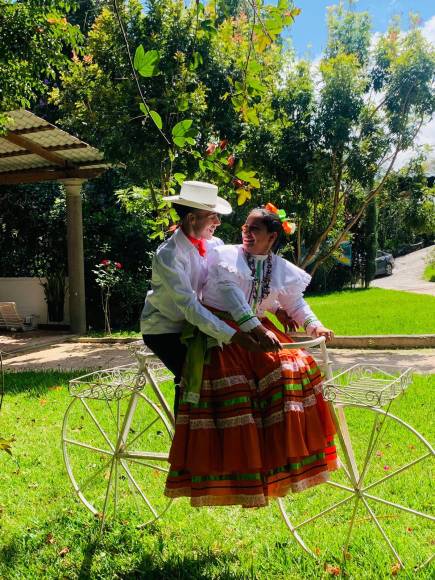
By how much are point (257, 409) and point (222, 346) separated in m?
0.31

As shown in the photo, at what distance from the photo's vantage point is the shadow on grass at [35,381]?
676 cm

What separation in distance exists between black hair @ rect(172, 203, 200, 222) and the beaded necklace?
0.32m

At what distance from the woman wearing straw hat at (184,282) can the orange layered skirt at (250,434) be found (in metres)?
0.16

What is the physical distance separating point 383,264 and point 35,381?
67.6ft

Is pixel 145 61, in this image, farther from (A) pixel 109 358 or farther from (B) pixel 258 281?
(A) pixel 109 358

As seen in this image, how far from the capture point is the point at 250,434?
96.9 inches

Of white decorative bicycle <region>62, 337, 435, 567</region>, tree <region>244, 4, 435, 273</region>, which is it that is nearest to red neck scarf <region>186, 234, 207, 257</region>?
white decorative bicycle <region>62, 337, 435, 567</region>

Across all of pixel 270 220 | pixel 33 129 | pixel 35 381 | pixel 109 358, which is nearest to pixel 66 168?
pixel 33 129

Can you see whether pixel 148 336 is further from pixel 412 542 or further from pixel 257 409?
pixel 412 542

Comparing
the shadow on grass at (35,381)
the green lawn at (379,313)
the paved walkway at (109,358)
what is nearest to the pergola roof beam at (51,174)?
the paved walkway at (109,358)

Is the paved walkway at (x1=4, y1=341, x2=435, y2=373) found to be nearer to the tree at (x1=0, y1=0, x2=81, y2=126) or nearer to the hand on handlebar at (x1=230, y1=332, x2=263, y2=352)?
the tree at (x1=0, y1=0, x2=81, y2=126)

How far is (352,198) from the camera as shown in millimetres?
10820

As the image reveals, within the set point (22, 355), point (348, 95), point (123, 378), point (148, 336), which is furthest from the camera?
point (22, 355)

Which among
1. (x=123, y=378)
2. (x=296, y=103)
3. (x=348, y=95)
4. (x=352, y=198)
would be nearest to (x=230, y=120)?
(x=296, y=103)
